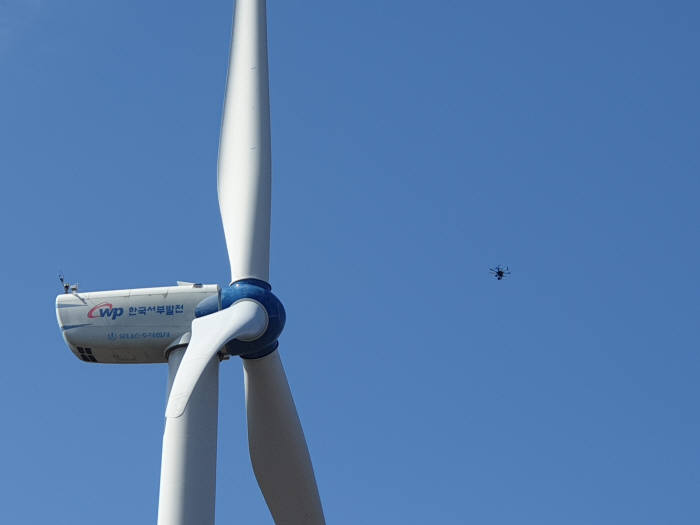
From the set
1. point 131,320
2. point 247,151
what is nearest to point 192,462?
point 131,320

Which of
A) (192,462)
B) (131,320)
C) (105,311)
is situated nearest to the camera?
(192,462)

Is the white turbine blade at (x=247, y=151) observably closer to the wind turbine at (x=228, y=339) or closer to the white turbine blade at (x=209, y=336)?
the wind turbine at (x=228, y=339)

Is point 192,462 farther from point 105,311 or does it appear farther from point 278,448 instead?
point 105,311

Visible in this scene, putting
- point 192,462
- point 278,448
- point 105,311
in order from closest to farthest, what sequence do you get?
point 192,462 < point 105,311 < point 278,448

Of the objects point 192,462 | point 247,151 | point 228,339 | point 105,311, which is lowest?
point 192,462

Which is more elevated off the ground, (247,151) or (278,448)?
(247,151)

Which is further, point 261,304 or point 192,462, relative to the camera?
point 261,304
